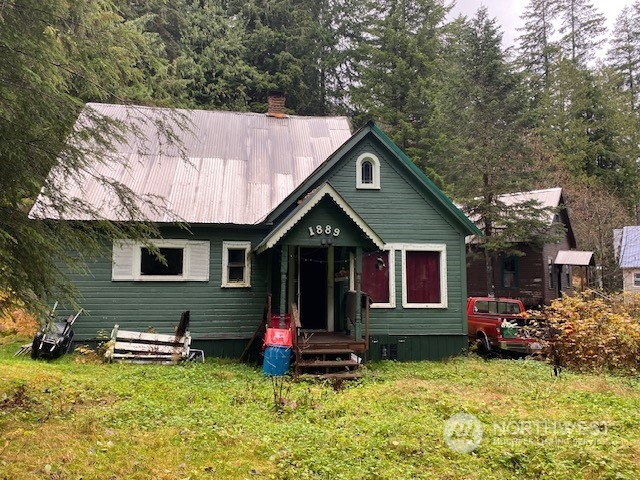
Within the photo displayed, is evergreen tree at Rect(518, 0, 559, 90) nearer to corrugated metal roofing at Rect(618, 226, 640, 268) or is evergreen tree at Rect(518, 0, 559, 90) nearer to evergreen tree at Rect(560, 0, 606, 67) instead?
evergreen tree at Rect(560, 0, 606, 67)

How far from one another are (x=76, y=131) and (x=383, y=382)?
7.31 metres

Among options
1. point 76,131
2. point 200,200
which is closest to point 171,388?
point 76,131

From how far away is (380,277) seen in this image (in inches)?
517

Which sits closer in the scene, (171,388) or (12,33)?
(12,33)

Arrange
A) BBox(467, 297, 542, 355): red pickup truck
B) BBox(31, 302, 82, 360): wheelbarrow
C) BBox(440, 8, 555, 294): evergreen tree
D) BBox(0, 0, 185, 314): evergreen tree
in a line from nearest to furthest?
BBox(0, 0, 185, 314): evergreen tree < BBox(31, 302, 82, 360): wheelbarrow < BBox(467, 297, 542, 355): red pickup truck < BBox(440, 8, 555, 294): evergreen tree

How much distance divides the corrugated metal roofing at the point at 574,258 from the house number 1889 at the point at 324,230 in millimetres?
19283

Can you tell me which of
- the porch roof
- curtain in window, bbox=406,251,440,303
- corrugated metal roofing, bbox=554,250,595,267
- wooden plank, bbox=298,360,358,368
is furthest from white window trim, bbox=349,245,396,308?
corrugated metal roofing, bbox=554,250,595,267

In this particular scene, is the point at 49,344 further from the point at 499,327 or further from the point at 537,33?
the point at 537,33

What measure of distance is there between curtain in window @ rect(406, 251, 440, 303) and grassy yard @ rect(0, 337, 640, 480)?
3703mm

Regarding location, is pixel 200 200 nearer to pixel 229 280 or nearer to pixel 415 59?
pixel 229 280

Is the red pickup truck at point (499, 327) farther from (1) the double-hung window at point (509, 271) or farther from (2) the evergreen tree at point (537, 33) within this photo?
(2) the evergreen tree at point (537, 33)

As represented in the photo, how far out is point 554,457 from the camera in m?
5.09

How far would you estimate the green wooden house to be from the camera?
477 inches

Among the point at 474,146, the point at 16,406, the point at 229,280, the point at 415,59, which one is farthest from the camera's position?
the point at 415,59
